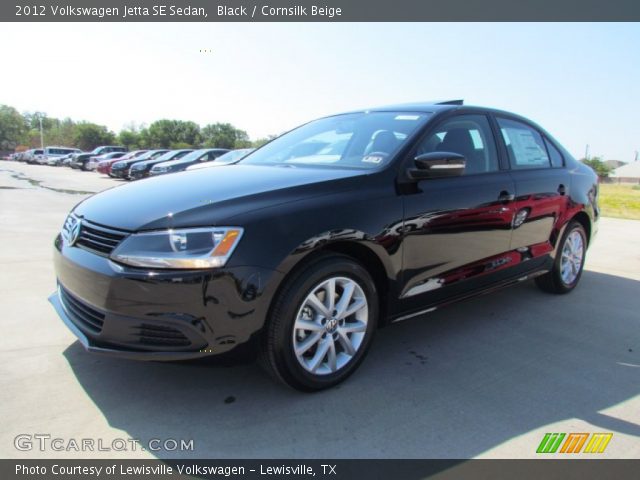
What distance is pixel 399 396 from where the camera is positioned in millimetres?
2652

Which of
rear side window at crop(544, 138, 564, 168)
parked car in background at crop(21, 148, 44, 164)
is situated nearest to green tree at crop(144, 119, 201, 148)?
parked car in background at crop(21, 148, 44, 164)

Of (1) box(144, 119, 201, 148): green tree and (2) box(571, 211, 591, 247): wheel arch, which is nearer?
(2) box(571, 211, 591, 247): wheel arch

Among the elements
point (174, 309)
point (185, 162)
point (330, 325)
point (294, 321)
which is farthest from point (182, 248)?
point (185, 162)

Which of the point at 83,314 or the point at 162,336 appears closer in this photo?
the point at 162,336

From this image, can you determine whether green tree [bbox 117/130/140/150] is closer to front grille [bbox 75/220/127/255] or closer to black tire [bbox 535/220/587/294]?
black tire [bbox 535/220/587/294]

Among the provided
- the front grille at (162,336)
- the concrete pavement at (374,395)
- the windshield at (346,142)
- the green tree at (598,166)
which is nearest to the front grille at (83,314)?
the front grille at (162,336)

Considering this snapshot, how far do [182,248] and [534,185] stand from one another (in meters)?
3.03

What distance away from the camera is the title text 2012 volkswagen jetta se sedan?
223cm

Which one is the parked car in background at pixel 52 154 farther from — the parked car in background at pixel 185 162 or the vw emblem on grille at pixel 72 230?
the vw emblem on grille at pixel 72 230

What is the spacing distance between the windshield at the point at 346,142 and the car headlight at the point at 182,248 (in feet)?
3.74

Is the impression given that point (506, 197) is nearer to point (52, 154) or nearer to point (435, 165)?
point (435, 165)

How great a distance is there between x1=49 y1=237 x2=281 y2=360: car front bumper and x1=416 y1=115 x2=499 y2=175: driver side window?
166 cm

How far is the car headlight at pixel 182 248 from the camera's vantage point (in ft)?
7.20

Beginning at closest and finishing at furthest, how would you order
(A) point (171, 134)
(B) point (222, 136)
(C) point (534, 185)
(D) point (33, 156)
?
1. (C) point (534, 185)
2. (D) point (33, 156)
3. (A) point (171, 134)
4. (B) point (222, 136)
